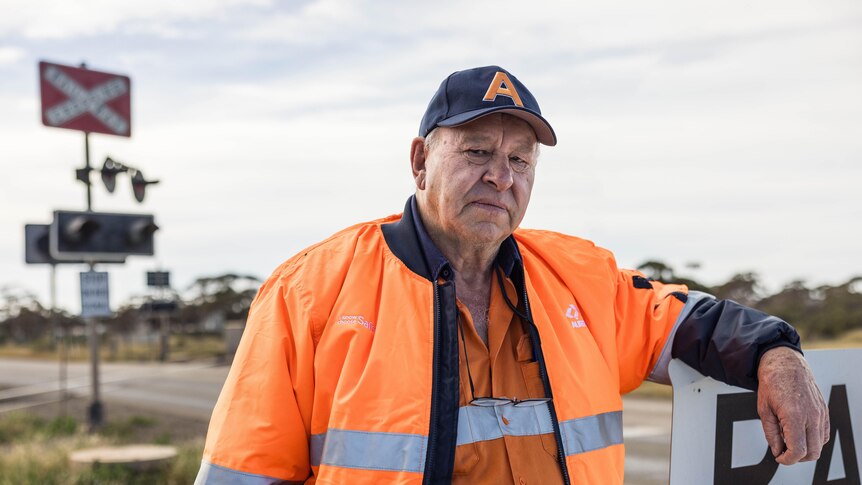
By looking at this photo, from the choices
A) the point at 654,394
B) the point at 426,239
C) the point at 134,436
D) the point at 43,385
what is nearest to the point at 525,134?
the point at 426,239

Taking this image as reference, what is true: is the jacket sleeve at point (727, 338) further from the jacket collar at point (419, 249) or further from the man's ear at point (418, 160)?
the man's ear at point (418, 160)

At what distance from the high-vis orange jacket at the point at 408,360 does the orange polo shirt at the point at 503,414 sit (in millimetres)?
18

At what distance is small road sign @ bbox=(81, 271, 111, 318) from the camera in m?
12.3

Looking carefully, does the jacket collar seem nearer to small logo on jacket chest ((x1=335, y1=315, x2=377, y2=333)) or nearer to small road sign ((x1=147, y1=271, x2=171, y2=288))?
small logo on jacket chest ((x1=335, y1=315, x2=377, y2=333))

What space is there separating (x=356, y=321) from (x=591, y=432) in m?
0.80

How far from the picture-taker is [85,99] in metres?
12.3

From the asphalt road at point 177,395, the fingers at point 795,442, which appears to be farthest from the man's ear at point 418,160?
the asphalt road at point 177,395

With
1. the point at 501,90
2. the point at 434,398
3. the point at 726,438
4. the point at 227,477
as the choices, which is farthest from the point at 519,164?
the point at 227,477

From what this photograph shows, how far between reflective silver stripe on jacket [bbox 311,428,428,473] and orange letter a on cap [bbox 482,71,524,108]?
106cm

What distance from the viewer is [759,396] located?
2.75 m

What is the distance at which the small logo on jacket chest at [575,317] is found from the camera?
2.92m

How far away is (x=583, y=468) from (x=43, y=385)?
89.8ft

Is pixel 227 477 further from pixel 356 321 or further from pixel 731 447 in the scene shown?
pixel 731 447

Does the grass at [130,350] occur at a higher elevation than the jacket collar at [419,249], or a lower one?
lower
